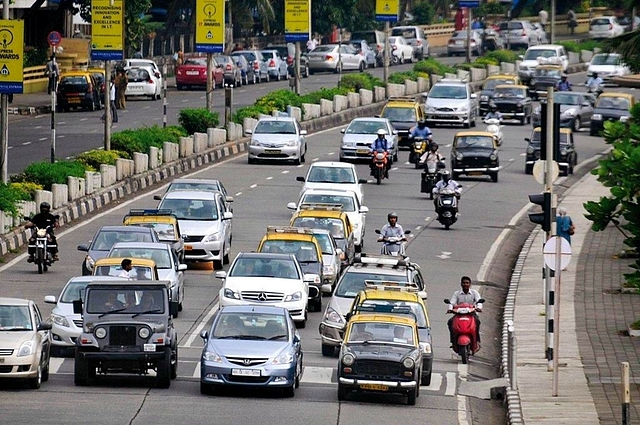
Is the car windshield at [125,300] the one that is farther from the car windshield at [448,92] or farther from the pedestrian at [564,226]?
the car windshield at [448,92]

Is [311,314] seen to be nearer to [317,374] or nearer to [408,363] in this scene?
[317,374]

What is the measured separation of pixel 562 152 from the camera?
56656 millimetres

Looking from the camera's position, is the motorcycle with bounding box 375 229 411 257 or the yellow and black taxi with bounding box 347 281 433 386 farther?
the motorcycle with bounding box 375 229 411 257

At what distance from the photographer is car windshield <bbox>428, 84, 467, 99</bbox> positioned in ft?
220

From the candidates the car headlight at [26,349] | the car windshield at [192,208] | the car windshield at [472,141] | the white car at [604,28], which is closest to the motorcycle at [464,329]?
the car headlight at [26,349]

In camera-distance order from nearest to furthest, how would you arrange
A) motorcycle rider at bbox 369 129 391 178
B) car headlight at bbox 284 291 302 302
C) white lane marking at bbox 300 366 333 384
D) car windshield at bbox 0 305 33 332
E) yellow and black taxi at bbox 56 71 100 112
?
car windshield at bbox 0 305 33 332
white lane marking at bbox 300 366 333 384
car headlight at bbox 284 291 302 302
motorcycle rider at bbox 369 129 391 178
yellow and black taxi at bbox 56 71 100 112

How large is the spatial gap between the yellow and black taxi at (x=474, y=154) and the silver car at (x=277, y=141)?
535 centimetres

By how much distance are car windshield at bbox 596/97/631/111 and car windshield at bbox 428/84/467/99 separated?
5397 mm

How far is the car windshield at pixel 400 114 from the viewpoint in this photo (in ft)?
201

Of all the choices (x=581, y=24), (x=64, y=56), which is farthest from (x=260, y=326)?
(x=581, y=24)

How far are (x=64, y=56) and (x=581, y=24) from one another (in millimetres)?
57794

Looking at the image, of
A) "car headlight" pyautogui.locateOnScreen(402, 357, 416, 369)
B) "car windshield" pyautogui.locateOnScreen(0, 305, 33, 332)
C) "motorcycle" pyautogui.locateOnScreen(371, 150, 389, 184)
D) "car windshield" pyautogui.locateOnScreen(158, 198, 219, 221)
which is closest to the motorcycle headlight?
"car windshield" pyautogui.locateOnScreen(0, 305, 33, 332)

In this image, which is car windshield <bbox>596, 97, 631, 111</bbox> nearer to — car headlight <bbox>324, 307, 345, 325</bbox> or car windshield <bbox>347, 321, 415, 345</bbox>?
car headlight <bbox>324, 307, 345, 325</bbox>

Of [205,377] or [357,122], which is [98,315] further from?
[357,122]
